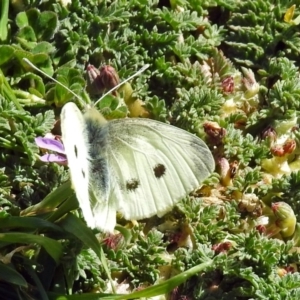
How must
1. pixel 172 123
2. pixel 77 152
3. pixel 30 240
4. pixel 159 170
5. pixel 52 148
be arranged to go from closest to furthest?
pixel 77 152
pixel 159 170
pixel 30 240
pixel 52 148
pixel 172 123

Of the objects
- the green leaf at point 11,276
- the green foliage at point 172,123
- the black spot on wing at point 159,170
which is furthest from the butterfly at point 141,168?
Result: the green leaf at point 11,276

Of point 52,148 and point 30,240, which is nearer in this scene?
point 30,240

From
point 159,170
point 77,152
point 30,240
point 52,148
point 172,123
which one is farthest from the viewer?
point 172,123

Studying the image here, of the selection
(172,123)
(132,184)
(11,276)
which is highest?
(132,184)

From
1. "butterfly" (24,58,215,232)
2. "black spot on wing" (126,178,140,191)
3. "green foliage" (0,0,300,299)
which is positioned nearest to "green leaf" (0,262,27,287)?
"green foliage" (0,0,300,299)

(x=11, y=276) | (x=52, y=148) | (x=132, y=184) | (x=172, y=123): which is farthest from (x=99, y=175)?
(x=172, y=123)

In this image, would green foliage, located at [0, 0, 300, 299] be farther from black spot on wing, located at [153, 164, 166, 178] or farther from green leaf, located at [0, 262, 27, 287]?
black spot on wing, located at [153, 164, 166, 178]

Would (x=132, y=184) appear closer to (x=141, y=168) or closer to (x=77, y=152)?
(x=141, y=168)
